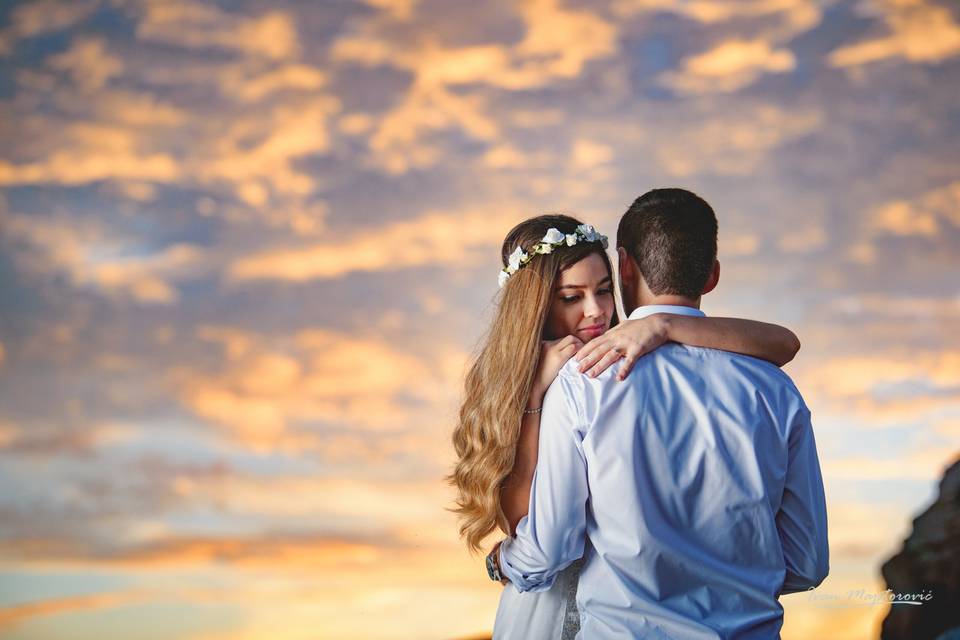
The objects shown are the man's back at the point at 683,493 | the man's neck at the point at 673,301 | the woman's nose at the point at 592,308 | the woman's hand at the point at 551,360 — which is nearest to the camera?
the man's back at the point at 683,493

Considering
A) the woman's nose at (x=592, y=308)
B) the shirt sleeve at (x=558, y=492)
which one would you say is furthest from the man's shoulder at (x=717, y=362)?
the woman's nose at (x=592, y=308)

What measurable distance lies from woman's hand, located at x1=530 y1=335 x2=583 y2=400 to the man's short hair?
381 millimetres

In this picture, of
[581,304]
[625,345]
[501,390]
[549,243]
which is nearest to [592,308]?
[581,304]

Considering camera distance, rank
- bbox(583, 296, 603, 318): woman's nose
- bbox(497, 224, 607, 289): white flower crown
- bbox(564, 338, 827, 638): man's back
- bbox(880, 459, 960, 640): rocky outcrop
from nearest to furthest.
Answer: bbox(564, 338, 827, 638): man's back
bbox(583, 296, 603, 318): woman's nose
bbox(497, 224, 607, 289): white flower crown
bbox(880, 459, 960, 640): rocky outcrop

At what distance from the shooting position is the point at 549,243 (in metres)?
2.98

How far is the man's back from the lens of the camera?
2176mm

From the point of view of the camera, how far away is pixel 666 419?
220cm

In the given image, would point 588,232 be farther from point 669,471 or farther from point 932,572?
point 932,572

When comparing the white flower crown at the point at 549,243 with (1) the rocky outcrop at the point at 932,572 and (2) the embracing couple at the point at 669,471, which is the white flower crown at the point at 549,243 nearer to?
(2) the embracing couple at the point at 669,471

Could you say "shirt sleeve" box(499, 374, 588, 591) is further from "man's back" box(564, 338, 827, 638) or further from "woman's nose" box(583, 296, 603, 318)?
"woman's nose" box(583, 296, 603, 318)

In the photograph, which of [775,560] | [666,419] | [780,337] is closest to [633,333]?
[666,419]

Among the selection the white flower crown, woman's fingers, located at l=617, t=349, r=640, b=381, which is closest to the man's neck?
woman's fingers, located at l=617, t=349, r=640, b=381

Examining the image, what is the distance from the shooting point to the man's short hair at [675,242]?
238 centimetres

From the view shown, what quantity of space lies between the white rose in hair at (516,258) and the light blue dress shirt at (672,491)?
2.39 ft
